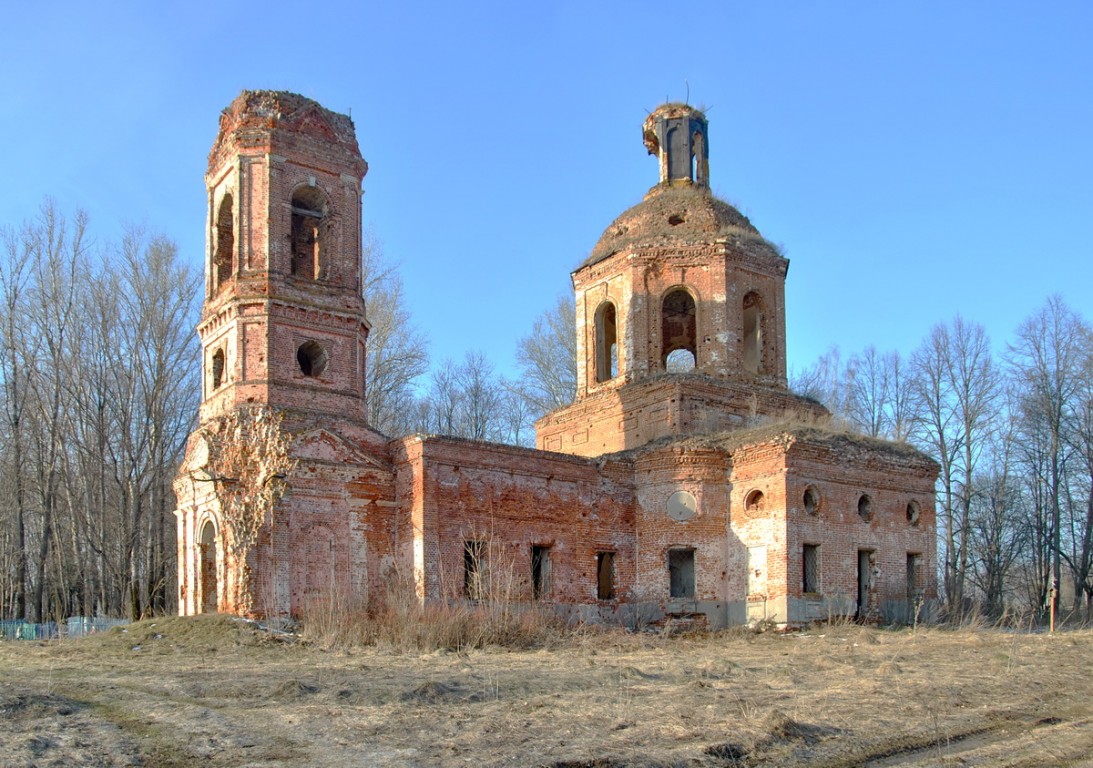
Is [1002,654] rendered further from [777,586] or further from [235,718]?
[235,718]

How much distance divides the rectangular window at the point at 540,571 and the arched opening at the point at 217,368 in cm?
621

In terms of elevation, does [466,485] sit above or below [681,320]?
below

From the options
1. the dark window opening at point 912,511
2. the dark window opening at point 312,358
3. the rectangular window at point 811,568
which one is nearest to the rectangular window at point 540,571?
the rectangular window at point 811,568

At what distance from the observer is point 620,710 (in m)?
9.09

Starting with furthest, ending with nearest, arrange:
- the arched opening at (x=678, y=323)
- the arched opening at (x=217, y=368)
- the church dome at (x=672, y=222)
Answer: the arched opening at (x=678, y=323) < the church dome at (x=672, y=222) < the arched opening at (x=217, y=368)

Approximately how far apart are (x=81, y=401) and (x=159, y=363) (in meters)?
2.03

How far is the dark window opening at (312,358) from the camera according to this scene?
18.8 meters

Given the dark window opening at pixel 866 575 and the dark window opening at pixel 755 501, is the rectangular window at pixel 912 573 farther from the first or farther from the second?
the dark window opening at pixel 755 501

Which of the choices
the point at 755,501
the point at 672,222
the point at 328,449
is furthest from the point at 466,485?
the point at 672,222

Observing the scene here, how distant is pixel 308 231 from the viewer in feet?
65.9

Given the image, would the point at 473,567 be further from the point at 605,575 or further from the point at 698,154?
the point at 698,154

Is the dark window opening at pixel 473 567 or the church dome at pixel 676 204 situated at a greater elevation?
the church dome at pixel 676 204

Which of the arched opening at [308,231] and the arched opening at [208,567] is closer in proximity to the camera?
the arched opening at [208,567]

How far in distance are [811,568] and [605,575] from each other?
3.66 meters
